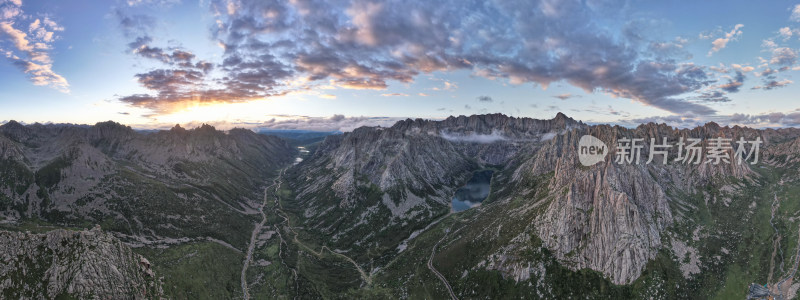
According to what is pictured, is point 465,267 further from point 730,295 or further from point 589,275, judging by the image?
point 730,295

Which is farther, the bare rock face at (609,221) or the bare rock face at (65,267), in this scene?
the bare rock face at (609,221)

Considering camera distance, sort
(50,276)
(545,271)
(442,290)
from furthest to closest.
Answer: (442,290), (545,271), (50,276)

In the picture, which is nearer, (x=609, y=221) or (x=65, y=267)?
(x=65, y=267)

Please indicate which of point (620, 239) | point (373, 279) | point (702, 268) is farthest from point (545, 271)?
point (373, 279)

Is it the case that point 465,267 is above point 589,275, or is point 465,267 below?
below

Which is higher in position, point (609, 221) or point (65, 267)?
point (609, 221)

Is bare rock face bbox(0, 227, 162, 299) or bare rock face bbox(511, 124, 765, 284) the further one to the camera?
bare rock face bbox(511, 124, 765, 284)

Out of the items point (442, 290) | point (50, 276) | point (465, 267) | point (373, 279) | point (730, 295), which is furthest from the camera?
point (373, 279)

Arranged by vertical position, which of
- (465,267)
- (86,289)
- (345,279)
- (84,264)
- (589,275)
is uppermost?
(84,264)
